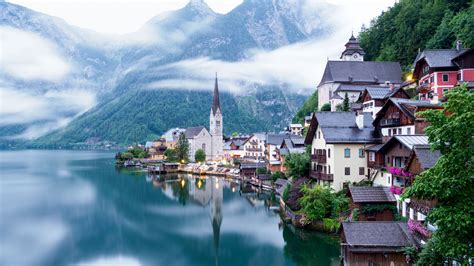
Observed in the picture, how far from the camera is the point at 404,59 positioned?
236 feet

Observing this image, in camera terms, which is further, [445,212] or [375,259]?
[375,259]

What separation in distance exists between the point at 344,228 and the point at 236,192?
118ft

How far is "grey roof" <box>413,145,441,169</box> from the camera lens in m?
20.4

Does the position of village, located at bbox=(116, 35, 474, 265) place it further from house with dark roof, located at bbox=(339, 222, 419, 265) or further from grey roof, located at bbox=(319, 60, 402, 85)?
grey roof, located at bbox=(319, 60, 402, 85)

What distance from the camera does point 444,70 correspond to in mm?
42188

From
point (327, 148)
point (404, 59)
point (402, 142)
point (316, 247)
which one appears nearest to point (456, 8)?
point (404, 59)

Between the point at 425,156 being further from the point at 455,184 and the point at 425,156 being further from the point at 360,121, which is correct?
the point at 360,121

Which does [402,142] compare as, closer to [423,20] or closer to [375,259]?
[375,259]

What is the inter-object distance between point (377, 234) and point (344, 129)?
50.3 ft

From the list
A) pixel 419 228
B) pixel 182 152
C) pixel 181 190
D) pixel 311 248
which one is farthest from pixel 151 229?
pixel 182 152

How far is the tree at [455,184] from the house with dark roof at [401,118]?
17297 mm

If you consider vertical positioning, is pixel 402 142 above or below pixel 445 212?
above

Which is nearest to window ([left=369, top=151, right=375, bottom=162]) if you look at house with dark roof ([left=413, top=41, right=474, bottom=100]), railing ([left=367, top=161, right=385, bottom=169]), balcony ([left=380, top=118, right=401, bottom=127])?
railing ([left=367, top=161, right=385, bottom=169])

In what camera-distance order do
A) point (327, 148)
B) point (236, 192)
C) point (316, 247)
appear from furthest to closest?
1. point (236, 192)
2. point (327, 148)
3. point (316, 247)
